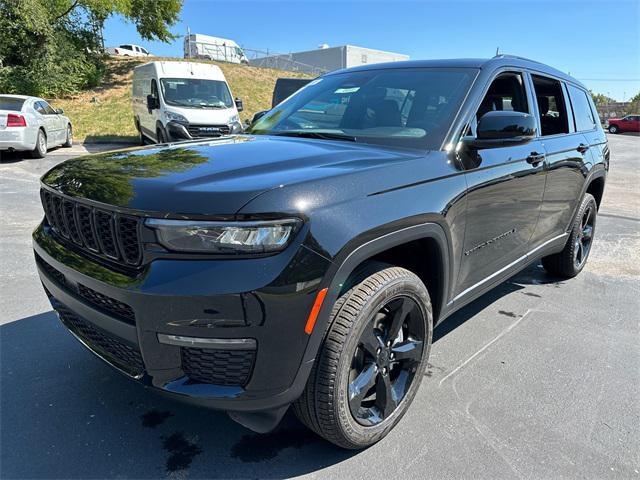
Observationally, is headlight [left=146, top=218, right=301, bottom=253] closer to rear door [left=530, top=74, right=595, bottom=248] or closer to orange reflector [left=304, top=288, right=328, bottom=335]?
orange reflector [left=304, top=288, right=328, bottom=335]

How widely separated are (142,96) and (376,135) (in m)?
13.3

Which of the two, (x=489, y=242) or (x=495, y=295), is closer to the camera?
(x=489, y=242)

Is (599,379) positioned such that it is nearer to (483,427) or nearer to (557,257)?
(483,427)

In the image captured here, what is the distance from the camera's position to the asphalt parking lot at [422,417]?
85.7 inches

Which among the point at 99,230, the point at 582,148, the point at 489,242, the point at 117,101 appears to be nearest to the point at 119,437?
the point at 99,230

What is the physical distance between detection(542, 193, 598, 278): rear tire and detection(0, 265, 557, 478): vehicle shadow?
3288mm

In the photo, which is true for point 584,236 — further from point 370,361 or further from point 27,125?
point 27,125

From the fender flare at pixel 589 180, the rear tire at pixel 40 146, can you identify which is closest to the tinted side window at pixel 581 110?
the fender flare at pixel 589 180

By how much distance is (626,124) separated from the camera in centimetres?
3906

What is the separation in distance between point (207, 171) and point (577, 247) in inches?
156

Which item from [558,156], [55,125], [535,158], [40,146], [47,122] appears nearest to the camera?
[535,158]

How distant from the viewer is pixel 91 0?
20500 mm

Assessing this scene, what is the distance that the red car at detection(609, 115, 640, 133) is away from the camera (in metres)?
38.3

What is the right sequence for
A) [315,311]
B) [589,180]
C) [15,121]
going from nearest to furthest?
[315,311] → [589,180] → [15,121]
